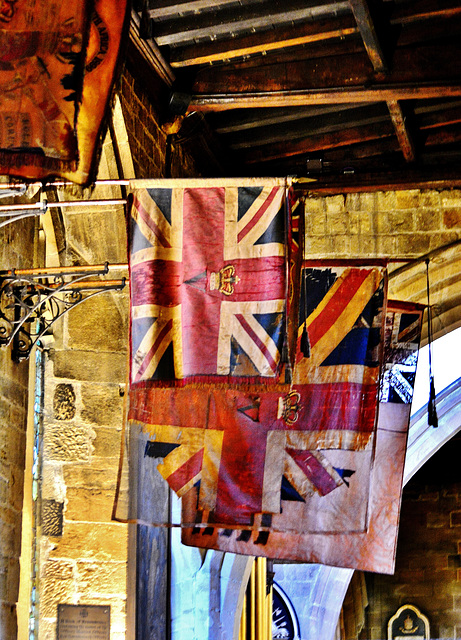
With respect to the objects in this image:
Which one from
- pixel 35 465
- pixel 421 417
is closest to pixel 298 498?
pixel 35 465

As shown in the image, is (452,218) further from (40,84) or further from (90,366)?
(40,84)

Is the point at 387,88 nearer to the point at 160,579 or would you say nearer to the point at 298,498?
the point at 298,498

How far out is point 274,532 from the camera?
13.0ft

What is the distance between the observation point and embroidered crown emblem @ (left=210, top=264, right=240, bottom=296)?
331 centimetres

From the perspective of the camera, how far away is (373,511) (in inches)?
176

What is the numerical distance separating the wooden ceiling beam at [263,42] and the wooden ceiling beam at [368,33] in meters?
0.10

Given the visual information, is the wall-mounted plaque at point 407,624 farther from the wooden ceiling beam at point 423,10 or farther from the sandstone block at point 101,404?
the wooden ceiling beam at point 423,10

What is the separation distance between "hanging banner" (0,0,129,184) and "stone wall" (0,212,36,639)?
1.21 metres

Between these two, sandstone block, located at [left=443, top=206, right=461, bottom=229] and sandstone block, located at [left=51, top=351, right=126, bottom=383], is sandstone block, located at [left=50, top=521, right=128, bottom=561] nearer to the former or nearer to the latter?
sandstone block, located at [left=51, top=351, right=126, bottom=383]

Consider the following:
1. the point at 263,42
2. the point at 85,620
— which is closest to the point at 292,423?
the point at 85,620

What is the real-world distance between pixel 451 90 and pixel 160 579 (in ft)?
10.1

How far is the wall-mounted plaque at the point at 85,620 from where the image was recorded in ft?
13.9

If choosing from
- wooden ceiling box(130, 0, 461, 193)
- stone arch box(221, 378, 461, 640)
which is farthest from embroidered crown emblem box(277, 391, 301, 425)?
stone arch box(221, 378, 461, 640)

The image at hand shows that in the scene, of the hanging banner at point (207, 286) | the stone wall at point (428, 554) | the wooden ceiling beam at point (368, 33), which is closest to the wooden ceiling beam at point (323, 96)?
the wooden ceiling beam at point (368, 33)
